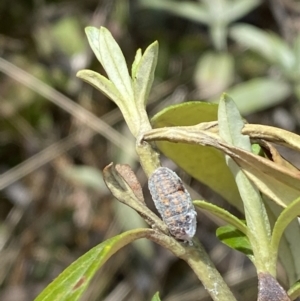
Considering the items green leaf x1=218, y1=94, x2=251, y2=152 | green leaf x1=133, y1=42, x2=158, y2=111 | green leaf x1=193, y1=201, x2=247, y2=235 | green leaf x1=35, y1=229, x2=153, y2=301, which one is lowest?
green leaf x1=193, y1=201, x2=247, y2=235

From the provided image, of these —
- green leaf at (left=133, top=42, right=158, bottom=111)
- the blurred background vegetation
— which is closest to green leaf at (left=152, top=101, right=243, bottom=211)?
green leaf at (left=133, top=42, right=158, bottom=111)

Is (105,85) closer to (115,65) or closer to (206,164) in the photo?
(115,65)

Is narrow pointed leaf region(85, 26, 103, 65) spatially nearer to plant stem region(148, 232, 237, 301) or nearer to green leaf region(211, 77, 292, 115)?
plant stem region(148, 232, 237, 301)

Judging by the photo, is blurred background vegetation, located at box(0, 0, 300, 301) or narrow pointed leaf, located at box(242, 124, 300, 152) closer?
narrow pointed leaf, located at box(242, 124, 300, 152)

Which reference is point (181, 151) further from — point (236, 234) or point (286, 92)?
point (286, 92)

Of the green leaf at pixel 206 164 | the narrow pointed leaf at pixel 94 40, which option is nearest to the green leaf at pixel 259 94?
the green leaf at pixel 206 164

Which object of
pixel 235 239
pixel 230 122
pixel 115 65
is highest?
pixel 115 65

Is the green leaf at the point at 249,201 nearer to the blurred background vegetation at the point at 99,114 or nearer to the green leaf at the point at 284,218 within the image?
the green leaf at the point at 284,218

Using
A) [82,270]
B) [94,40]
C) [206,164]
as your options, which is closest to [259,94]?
[206,164]
